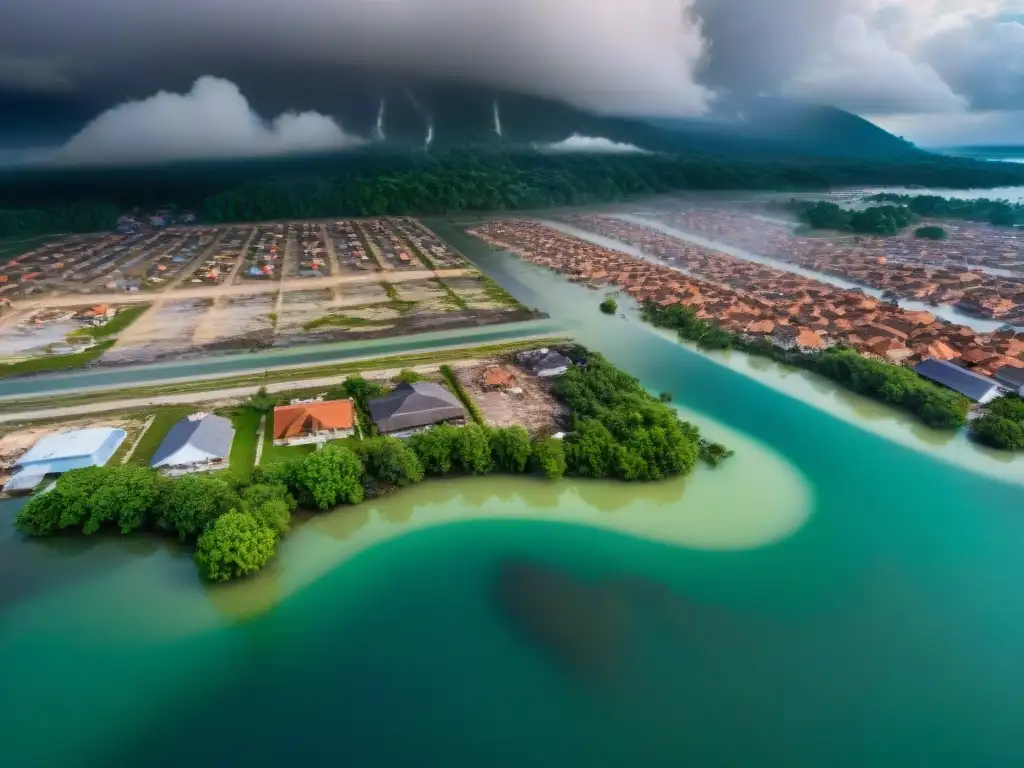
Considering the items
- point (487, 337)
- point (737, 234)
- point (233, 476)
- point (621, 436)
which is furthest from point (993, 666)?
point (737, 234)

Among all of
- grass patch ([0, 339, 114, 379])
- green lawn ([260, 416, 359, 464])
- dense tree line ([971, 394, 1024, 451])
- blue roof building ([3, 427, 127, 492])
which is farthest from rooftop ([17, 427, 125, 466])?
dense tree line ([971, 394, 1024, 451])

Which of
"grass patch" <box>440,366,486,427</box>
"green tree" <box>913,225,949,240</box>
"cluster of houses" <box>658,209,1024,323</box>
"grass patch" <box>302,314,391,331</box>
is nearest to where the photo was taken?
"grass patch" <box>440,366,486,427</box>

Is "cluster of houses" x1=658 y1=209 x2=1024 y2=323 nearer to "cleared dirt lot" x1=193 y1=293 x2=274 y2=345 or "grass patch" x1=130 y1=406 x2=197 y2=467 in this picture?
"cleared dirt lot" x1=193 y1=293 x2=274 y2=345

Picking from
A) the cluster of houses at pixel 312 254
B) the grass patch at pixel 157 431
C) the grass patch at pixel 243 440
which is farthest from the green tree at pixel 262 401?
the cluster of houses at pixel 312 254

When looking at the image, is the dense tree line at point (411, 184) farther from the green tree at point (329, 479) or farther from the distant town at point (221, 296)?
the green tree at point (329, 479)

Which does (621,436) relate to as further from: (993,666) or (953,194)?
(953,194)

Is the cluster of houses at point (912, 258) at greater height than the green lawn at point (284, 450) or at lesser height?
lesser
